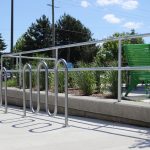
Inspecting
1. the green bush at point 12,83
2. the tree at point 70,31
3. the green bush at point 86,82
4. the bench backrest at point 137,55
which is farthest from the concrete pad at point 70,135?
the tree at point 70,31

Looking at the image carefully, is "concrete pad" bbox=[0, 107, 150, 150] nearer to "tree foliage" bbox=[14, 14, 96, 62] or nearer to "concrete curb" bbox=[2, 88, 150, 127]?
"concrete curb" bbox=[2, 88, 150, 127]

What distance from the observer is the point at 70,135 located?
22.0 ft

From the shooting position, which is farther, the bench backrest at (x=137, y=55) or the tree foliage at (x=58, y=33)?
the tree foliage at (x=58, y=33)

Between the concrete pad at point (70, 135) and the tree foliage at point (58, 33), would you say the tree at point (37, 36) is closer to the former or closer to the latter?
the tree foliage at point (58, 33)

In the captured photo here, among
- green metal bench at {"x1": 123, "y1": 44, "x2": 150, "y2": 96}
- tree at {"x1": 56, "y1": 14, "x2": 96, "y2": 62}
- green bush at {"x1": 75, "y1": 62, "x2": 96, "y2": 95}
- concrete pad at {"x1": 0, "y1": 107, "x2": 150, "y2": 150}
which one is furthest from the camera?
tree at {"x1": 56, "y1": 14, "x2": 96, "y2": 62}

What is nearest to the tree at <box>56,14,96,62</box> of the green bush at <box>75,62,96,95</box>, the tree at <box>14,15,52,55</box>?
the tree at <box>14,15,52,55</box>

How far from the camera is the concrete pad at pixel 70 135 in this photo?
5871 mm

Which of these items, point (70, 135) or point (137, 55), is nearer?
point (70, 135)

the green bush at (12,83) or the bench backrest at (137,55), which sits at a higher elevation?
the bench backrest at (137,55)

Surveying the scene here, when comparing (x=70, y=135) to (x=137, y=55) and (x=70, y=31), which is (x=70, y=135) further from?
(x=70, y=31)

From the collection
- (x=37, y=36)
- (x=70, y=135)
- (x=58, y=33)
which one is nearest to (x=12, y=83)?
(x=70, y=135)

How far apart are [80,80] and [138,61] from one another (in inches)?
59.2

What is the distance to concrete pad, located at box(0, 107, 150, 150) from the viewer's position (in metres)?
5.87

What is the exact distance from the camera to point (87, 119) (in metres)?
8.30
